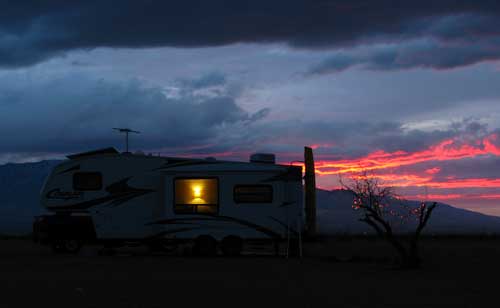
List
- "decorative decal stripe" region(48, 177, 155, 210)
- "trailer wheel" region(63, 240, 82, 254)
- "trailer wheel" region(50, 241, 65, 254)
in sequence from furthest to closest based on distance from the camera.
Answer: "trailer wheel" region(50, 241, 65, 254)
"trailer wheel" region(63, 240, 82, 254)
"decorative decal stripe" region(48, 177, 155, 210)

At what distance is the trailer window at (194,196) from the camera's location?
22766mm

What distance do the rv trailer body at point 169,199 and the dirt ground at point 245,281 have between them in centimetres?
100

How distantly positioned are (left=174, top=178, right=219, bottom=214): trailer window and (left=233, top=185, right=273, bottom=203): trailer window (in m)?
0.67

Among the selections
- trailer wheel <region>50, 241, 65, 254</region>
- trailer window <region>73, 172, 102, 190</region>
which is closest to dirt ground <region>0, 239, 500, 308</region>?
trailer wheel <region>50, 241, 65, 254</region>

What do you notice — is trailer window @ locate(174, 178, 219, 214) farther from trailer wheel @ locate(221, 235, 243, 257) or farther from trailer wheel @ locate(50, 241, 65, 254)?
trailer wheel @ locate(50, 241, 65, 254)

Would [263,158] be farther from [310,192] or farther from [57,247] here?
[57,247]

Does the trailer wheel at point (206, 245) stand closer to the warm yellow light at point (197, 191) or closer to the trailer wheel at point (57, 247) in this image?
the warm yellow light at point (197, 191)

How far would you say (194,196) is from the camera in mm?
22891

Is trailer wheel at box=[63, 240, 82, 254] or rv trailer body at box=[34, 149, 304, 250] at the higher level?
rv trailer body at box=[34, 149, 304, 250]

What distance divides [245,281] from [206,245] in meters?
7.70

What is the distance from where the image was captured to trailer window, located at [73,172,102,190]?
22938 millimetres

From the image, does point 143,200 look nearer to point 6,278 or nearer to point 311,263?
point 311,263

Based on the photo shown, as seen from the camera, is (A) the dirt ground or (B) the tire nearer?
(A) the dirt ground

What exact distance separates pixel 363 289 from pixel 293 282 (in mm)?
1724
